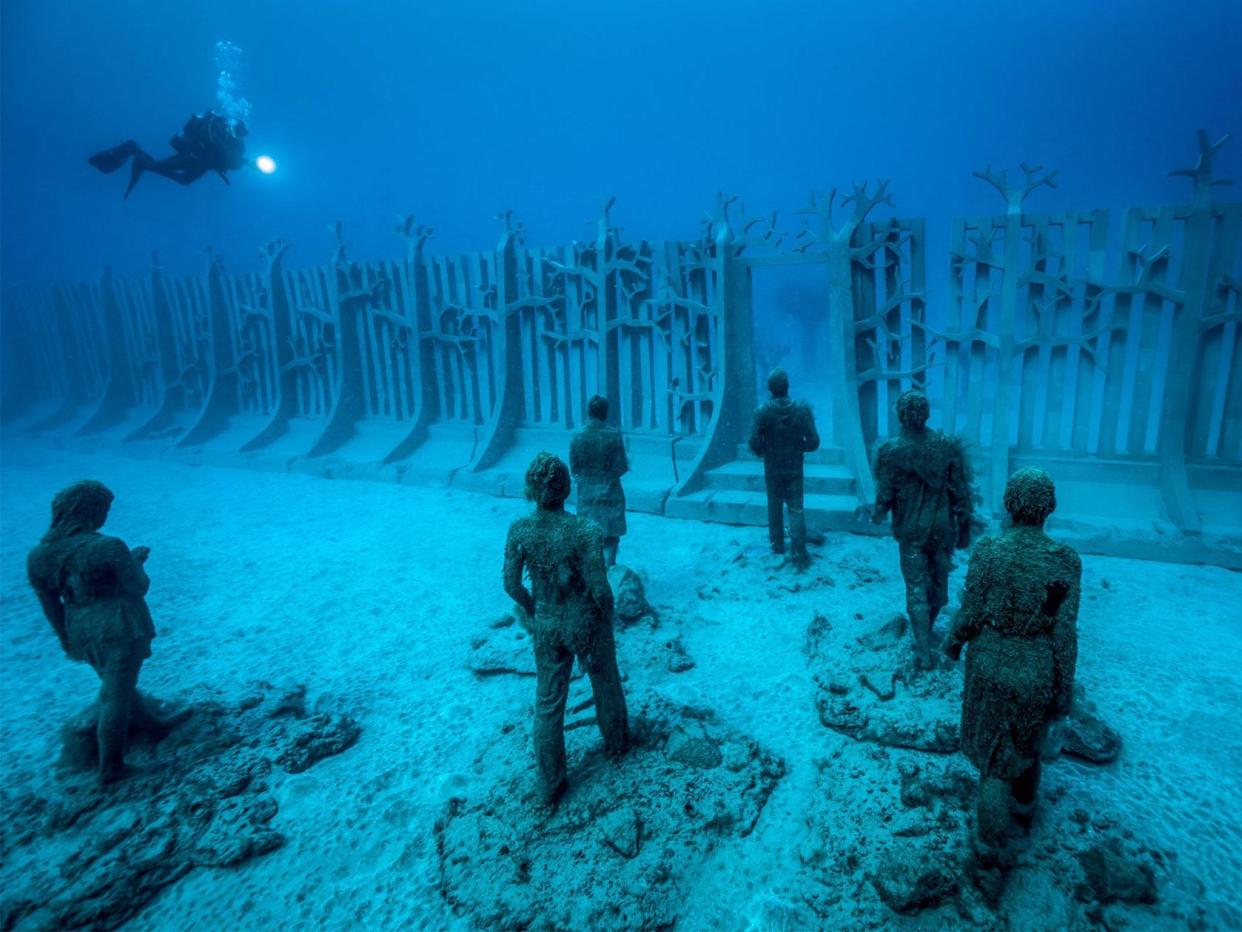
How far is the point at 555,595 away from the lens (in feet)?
11.4

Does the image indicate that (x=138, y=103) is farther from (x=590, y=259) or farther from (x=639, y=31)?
(x=590, y=259)

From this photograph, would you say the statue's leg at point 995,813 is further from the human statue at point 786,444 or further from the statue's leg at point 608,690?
the human statue at point 786,444

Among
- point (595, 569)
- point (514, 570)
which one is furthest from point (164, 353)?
point (595, 569)

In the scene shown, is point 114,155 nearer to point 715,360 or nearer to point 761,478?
point 715,360

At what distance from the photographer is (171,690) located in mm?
5008

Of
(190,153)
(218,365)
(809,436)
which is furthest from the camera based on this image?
(218,365)

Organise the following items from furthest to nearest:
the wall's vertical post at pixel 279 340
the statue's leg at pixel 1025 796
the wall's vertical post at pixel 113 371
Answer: the wall's vertical post at pixel 113 371, the wall's vertical post at pixel 279 340, the statue's leg at pixel 1025 796

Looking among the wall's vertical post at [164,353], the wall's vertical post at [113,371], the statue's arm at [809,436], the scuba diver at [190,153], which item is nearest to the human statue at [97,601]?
the statue's arm at [809,436]

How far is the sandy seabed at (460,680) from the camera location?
3070 millimetres

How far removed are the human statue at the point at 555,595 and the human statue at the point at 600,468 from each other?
106 inches

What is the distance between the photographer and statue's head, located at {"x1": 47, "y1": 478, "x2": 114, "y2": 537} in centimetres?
383

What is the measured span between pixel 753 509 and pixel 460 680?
461 cm

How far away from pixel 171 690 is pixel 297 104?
13197 cm

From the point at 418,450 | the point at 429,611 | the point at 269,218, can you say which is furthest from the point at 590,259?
the point at 269,218
